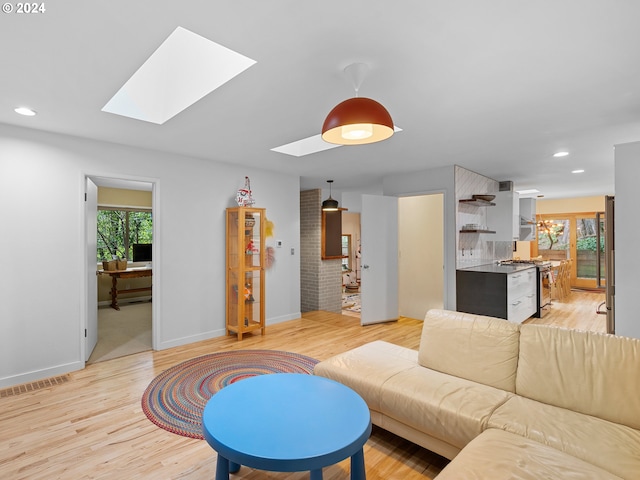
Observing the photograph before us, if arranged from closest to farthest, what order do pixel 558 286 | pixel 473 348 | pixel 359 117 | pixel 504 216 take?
pixel 359 117 → pixel 473 348 → pixel 504 216 → pixel 558 286

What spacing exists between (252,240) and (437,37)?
3539 mm

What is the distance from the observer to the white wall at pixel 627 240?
271cm

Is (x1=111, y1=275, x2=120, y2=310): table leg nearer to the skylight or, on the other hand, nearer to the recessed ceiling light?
the recessed ceiling light

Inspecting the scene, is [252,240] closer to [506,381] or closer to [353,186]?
[353,186]

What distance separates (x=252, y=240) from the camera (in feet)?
15.6

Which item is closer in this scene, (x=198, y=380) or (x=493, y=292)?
(x=198, y=380)

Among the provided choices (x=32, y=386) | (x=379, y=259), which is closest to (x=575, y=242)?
(x=379, y=259)

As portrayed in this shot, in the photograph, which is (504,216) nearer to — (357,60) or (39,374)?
(357,60)

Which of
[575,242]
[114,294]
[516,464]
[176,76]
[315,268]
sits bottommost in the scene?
[114,294]

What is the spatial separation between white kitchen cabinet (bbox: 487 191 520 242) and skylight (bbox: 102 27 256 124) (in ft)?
18.6

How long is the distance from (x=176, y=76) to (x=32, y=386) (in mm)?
3155

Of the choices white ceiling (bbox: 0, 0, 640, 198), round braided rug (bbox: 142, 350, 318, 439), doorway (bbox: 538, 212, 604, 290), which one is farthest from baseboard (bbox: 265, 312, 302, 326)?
doorway (bbox: 538, 212, 604, 290)

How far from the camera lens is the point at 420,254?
5.83 meters

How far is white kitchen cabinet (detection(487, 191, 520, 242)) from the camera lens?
6.29 meters
